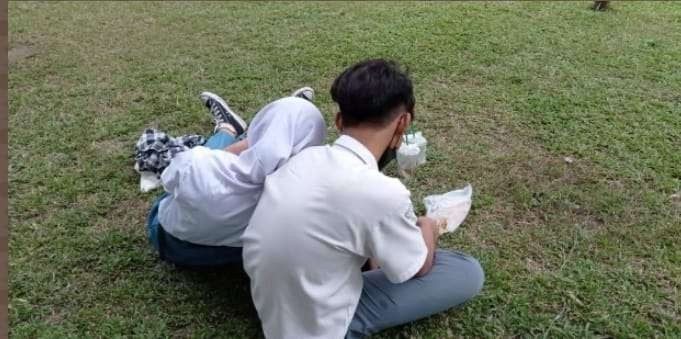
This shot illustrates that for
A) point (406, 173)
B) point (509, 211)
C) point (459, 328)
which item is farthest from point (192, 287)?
point (509, 211)

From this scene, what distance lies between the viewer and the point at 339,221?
60.2 inches

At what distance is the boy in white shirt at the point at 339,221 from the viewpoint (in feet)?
4.99

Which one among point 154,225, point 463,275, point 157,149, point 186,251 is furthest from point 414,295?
point 157,149

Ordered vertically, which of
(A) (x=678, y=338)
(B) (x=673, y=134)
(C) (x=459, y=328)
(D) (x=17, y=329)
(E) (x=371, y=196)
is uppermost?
(E) (x=371, y=196)

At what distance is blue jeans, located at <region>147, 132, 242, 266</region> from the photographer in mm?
2098

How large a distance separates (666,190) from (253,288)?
193cm

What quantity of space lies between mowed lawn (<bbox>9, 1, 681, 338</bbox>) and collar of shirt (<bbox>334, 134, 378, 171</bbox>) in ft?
2.25

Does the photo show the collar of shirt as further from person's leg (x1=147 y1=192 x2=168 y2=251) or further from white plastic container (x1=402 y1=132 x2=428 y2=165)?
white plastic container (x1=402 y1=132 x2=428 y2=165)

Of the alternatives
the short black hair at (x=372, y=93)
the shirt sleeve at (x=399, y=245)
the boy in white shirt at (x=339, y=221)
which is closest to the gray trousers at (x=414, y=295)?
the boy in white shirt at (x=339, y=221)

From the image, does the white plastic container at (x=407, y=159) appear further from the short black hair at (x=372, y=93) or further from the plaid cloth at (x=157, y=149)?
the short black hair at (x=372, y=93)

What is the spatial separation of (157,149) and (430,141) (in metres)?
1.34

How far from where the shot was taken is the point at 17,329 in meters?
2.03

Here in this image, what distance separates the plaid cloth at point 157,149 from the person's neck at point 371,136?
1392mm

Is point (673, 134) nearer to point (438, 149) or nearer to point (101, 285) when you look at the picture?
point (438, 149)
